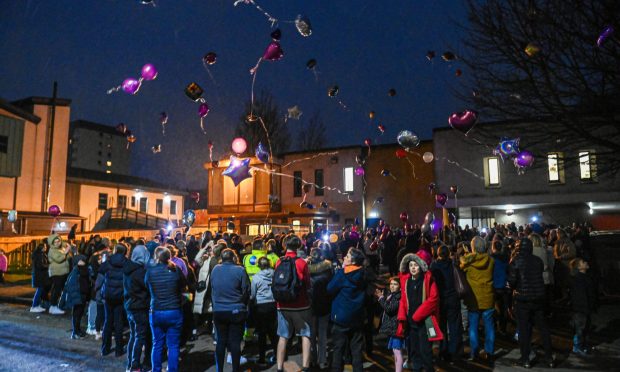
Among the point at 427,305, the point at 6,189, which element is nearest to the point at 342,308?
the point at 427,305

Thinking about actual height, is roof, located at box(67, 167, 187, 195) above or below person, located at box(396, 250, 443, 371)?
above

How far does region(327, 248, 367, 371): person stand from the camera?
5.41 m

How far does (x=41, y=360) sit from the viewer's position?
6.81 meters

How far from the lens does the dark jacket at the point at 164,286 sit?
5.68 m

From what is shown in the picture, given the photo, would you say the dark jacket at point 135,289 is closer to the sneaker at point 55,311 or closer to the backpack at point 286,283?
the backpack at point 286,283

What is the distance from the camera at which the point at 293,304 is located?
6008 millimetres

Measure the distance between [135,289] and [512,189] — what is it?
2046 cm

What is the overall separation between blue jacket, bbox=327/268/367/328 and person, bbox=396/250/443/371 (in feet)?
1.82

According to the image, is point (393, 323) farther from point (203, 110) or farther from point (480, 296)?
point (203, 110)

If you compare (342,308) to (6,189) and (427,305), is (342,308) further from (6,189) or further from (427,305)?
(6,189)

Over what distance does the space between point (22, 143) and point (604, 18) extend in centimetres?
3201

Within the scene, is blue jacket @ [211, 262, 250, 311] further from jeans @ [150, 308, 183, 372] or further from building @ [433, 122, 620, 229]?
building @ [433, 122, 620, 229]

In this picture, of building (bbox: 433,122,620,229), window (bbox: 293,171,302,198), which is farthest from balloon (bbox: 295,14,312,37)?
window (bbox: 293,171,302,198)

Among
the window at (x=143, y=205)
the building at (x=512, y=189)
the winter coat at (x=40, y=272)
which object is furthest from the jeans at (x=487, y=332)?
the window at (x=143, y=205)
